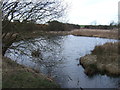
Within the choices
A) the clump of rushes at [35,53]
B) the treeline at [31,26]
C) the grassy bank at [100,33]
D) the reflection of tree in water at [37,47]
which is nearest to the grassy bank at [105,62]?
the reflection of tree in water at [37,47]

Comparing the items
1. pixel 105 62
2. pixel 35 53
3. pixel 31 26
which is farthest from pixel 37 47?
pixel 105 62

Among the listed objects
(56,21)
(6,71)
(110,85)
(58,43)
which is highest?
(56,21)

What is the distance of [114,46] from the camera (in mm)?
16562

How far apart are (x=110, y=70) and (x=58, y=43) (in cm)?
408

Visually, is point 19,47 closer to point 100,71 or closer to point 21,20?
point 21,20

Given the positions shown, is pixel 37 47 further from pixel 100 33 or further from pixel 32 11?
pixel 100 33

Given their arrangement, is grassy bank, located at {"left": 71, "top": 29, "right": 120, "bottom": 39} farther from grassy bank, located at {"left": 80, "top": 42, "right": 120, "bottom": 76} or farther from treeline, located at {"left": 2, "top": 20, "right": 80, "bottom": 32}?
treeline, located at {"left": 2, "top": 20, "right": 80, "bottom": 32}

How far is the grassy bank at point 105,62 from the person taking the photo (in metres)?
11.5

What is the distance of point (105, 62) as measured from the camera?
13023 mm

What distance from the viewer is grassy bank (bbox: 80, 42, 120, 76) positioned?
11453mm

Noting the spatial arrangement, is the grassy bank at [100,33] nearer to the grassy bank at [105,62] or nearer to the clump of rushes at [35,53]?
the grassy bank at [105,62]

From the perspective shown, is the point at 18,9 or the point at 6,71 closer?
the point at 6,71

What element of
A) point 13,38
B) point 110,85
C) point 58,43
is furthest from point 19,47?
point 110,85

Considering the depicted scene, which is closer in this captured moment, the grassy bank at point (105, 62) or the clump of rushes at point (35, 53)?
the clump of rushes at point (35, 53)
